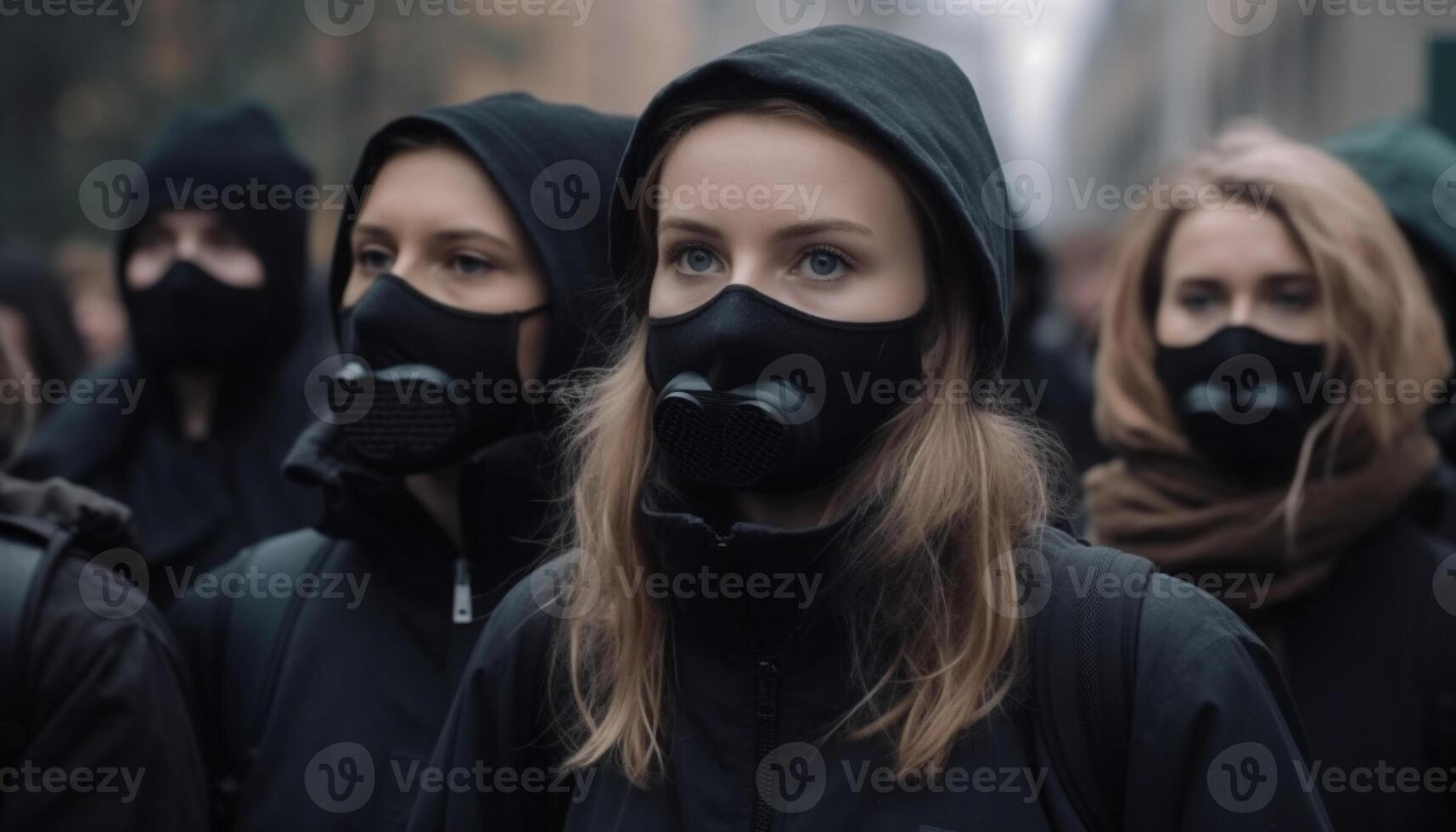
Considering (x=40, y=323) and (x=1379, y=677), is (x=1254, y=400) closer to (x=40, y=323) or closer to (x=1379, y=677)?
(x=1379, y=677)

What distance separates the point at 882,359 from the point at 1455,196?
2.80 meters

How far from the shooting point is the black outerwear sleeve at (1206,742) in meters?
2.05

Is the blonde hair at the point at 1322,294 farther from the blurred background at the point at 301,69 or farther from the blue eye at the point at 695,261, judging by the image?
the blurred background at the point at 301,69

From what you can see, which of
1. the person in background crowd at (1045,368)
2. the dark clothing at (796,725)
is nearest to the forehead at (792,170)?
the dark clothing at (796,725)

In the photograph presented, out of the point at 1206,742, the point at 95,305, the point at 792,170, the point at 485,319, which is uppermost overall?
the point at 792,170

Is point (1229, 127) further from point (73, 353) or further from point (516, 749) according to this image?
point (73, 353)

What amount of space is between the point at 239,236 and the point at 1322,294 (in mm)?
2892

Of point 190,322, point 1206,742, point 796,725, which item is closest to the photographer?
point 1206,742

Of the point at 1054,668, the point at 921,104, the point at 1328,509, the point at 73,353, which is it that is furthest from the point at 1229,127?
the point at 73,353

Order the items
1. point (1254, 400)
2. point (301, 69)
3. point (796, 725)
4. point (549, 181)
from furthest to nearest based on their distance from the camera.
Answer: point (301, 69)
point (1254, 400)
point (549, 181)
point (796, 725)

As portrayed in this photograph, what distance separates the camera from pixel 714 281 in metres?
2.43

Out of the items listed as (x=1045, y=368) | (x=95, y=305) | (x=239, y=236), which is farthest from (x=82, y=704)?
(x=95, y=305)

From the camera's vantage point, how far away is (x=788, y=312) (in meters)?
2.35

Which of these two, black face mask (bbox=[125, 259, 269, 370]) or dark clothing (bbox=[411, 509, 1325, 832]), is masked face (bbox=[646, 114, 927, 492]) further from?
black face mask (bbox=[125, 259, 269, 370])
